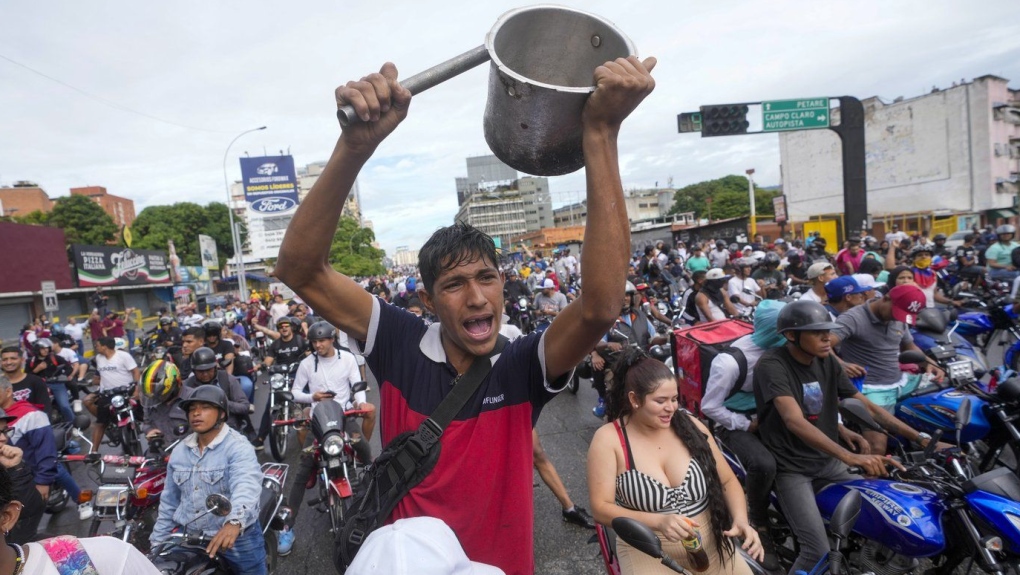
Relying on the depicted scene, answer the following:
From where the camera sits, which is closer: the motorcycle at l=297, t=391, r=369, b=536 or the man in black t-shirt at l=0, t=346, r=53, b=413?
the motorcycle at l=297, t=391, r=369, b=536

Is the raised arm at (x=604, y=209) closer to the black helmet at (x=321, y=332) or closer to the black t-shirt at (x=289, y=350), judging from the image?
the black helmet at (x=321, y=332)

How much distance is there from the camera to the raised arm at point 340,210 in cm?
131

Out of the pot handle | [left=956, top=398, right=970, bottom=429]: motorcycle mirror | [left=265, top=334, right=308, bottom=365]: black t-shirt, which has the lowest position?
[left=265, top=334, right=308, bottom=365]: black t-shirt

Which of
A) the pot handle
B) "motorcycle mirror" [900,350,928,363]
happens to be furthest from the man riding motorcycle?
"motorcycle mirror" [900,350,928,363]

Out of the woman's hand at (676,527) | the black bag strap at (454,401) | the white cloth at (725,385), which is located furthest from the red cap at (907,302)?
the black bag strap at (454,401)

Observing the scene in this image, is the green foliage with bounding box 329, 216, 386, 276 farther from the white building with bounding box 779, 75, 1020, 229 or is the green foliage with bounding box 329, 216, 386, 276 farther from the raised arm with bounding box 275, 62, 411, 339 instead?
the raised arm with bounding box 275, 62, 411, 339

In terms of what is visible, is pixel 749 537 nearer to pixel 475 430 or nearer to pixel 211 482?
pixel 475 430

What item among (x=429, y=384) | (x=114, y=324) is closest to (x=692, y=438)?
(x=429, y=384)

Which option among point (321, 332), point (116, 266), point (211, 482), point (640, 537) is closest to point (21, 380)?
point (321, 332)

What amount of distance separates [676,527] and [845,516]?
0.69 m

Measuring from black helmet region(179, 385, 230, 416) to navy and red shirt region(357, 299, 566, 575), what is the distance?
7.83 ft

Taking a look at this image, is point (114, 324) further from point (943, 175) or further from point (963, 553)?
point (943, 175)

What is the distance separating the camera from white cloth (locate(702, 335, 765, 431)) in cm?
379

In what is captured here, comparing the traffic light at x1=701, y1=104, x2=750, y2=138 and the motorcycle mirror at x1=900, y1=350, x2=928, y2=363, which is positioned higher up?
the traffic light at x1=701, y1=104, x2=750, y2=138
